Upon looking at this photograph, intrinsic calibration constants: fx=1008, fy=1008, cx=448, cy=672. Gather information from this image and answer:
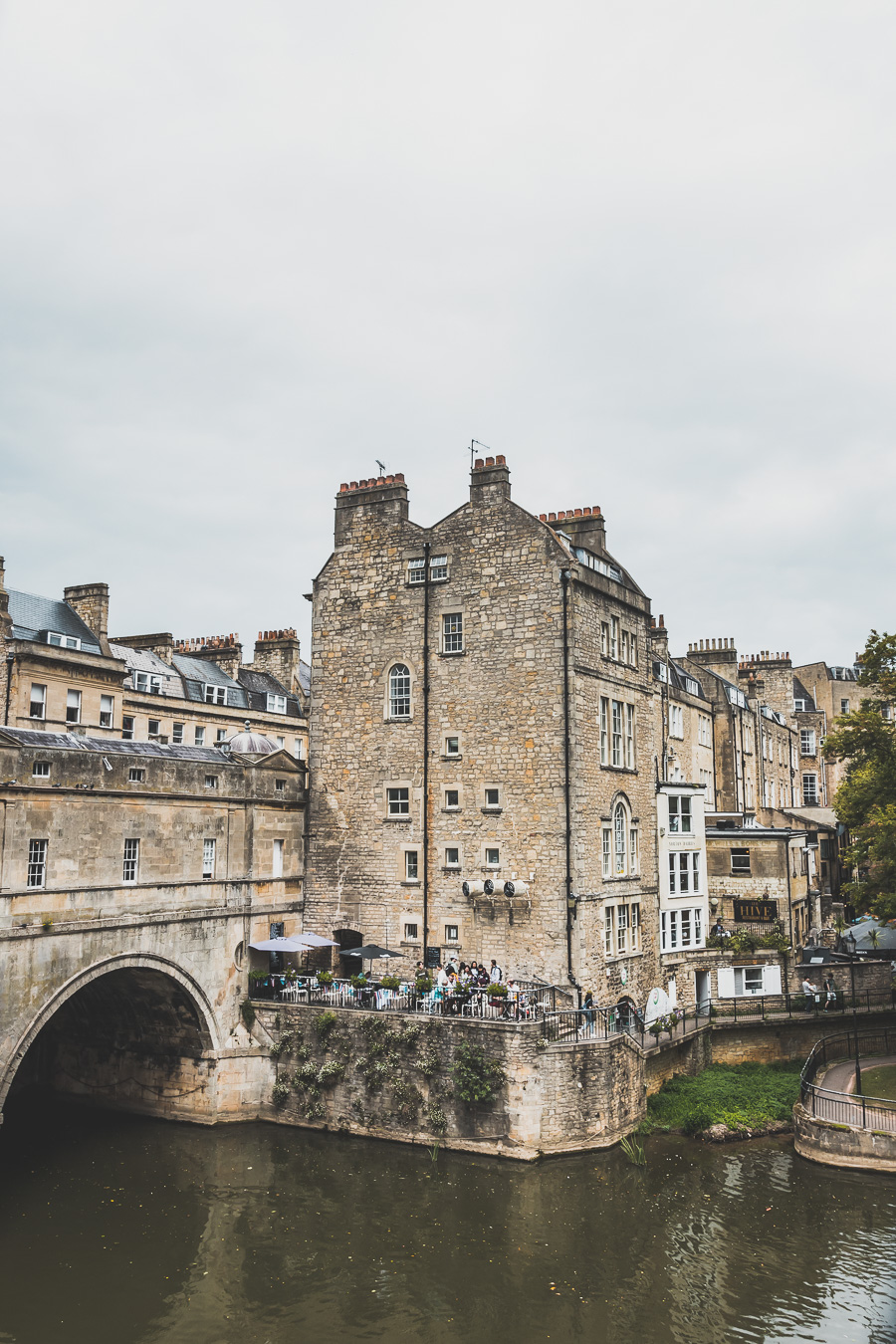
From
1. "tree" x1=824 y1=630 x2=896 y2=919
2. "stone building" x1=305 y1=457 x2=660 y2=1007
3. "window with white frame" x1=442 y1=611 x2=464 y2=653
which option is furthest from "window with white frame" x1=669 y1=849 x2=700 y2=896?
"window with white frame" x1=442 y1=611 x2=464 y2=653

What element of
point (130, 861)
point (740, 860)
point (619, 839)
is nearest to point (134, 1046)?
point (130, 861)

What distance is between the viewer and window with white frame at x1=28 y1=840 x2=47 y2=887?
24.8m

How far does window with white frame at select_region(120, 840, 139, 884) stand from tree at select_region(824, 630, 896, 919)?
68.6ft

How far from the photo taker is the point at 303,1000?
1183 inches

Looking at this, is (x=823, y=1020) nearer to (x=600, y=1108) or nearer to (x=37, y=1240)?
(x=600, y=1108)

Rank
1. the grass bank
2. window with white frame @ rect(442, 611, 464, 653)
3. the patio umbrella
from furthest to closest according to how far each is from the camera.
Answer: window with white frame @ rect(442, 611, 464, 653) < the patio umbrella < the grass bank

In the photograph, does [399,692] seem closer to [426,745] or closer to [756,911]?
[426,745]

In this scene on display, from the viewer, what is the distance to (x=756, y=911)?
129 feet

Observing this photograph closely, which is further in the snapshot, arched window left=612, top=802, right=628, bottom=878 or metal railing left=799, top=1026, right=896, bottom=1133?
arched window left=612, top=802, right=628, bottom=878

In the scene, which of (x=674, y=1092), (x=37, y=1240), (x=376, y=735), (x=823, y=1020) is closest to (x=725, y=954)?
(x=823, y=1020)

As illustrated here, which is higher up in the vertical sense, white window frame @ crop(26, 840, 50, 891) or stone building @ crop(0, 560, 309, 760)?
stone building @ crop(0, 560, 309, 760)

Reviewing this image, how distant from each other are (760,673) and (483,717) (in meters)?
38.0

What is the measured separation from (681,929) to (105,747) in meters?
21.5

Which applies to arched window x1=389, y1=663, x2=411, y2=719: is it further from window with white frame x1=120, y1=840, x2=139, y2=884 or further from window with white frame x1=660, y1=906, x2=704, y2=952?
window with white frame x1=660, y1=906, x2=704, y2=952
